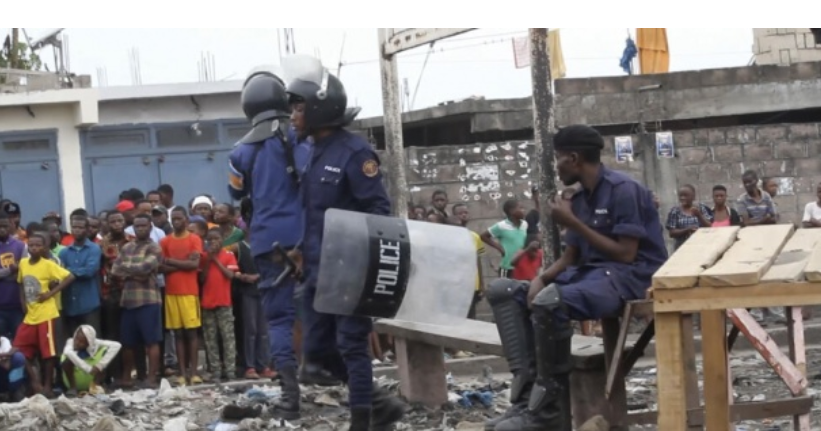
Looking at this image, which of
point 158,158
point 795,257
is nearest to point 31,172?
point 158,158

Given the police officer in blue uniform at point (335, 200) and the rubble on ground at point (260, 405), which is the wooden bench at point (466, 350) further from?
the police officer in blue uniform at point (335, 200)

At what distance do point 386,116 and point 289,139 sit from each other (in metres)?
8.36

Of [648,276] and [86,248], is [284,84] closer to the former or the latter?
[648,276]

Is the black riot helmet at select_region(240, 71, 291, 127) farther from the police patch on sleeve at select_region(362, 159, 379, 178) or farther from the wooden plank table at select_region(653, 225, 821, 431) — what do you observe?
the wooden plank table at select_region(653, 225, 821, 431)

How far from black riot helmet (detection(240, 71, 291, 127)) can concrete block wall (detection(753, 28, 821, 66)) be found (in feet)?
59.3

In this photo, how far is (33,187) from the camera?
23.0 metres

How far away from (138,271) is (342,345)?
493 cm

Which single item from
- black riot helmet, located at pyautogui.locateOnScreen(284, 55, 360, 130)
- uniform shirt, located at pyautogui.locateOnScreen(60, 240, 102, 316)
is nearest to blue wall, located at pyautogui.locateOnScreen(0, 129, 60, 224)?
uniform shirt, located at pyautogui.locateOnScreen(60, 240, 102, 316)

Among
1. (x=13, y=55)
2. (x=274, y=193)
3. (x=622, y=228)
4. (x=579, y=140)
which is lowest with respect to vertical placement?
(x=622, y=228)

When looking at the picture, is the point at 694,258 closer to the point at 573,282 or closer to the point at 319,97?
the point at 573,282

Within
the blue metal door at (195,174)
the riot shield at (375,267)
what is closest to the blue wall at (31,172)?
the blue metal door at (195,174)

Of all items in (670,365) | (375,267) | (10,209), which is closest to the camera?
(670,365)

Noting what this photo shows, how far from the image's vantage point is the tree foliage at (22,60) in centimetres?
3027

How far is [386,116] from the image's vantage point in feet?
56.1
